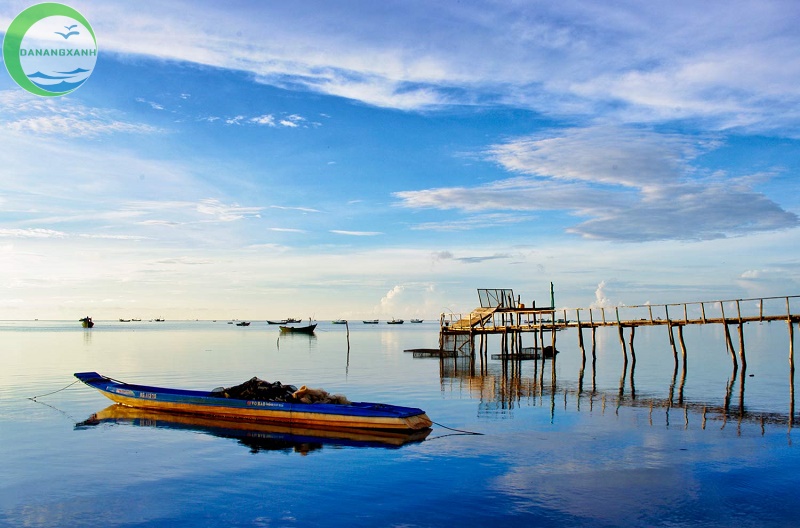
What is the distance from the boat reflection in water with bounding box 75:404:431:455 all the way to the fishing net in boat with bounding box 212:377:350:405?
42.2 inches

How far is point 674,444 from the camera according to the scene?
21047 millimetres

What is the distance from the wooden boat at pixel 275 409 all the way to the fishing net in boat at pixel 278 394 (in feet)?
0.75

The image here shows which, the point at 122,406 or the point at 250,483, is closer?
the point at 250,483

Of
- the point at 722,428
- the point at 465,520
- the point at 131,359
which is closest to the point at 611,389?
the point at 722,428

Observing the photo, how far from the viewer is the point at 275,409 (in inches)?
980

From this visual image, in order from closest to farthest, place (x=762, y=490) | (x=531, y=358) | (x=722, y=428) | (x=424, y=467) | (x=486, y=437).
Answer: (x=762, y=490) → (x=424, y=467) → (x=486, y=437) → (x=722, y=428) → (x=531, y=358)

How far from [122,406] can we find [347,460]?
15.5 meters

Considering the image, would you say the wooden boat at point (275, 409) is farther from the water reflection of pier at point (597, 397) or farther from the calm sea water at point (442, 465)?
the water reflection of pier at point (597, 397)

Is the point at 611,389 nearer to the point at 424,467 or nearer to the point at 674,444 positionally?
the point at 674,444

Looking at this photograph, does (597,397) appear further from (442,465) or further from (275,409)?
(275,409)

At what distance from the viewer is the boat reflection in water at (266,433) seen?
70.6 ft

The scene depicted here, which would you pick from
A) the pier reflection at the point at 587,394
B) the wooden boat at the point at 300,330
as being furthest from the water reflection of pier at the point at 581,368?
the wooden boat at the point at 300,330

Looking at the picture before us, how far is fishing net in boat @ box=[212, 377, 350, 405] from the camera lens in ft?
81.4

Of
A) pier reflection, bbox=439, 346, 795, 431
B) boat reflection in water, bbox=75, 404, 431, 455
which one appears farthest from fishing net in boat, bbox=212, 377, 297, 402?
pier reflection, bbox=439, 346, 795, 431
